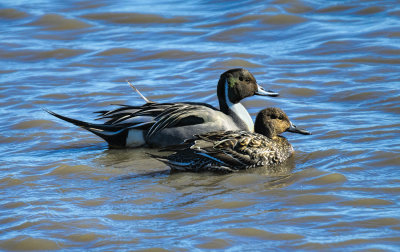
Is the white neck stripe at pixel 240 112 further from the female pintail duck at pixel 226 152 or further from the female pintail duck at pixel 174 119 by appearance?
the female pintail duck at pixel 226 152

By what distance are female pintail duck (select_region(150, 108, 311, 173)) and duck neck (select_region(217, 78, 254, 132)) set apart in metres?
0.71

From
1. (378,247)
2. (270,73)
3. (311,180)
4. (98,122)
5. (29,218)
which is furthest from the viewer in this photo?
(270,73)

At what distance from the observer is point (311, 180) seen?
6.96 m

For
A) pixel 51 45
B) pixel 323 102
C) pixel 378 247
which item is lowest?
pixel 378 247

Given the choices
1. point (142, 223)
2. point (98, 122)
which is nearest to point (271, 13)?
point (98, 122)

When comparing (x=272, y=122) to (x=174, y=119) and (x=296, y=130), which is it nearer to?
(x=296, y=130)

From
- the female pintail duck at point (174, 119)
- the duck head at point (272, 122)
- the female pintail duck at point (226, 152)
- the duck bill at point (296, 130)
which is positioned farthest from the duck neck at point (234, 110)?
the female pintail duck at point (226, 152)

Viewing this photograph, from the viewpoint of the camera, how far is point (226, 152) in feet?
24.3

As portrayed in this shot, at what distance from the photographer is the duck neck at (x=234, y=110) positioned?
8.49m

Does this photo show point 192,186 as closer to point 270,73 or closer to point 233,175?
point 233,175

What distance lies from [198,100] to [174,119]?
189cm

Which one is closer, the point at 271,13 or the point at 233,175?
the point at 233,175

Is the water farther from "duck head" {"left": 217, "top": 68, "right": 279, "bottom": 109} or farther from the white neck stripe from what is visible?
"duck head" {"left": 217, "top": 68, "right": 279, "bottom": 109}

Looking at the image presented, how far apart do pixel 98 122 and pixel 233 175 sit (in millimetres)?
2528
